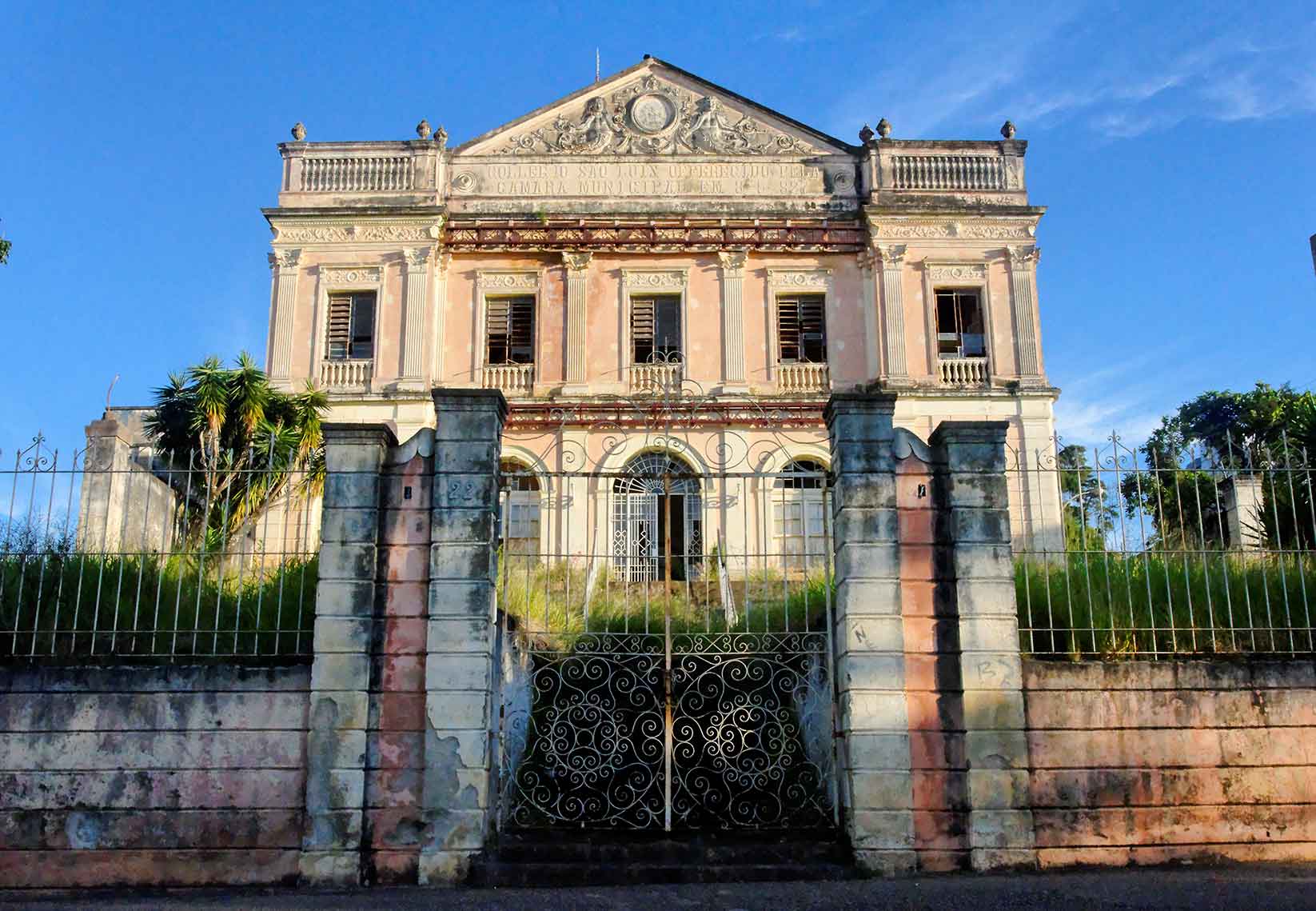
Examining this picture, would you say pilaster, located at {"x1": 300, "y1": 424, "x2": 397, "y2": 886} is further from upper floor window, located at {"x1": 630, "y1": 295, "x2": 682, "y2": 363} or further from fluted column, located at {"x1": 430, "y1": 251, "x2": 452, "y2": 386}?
upper floor window, located at {"x1": 630, "y1": 295, "x2": 682, "y2": 363}

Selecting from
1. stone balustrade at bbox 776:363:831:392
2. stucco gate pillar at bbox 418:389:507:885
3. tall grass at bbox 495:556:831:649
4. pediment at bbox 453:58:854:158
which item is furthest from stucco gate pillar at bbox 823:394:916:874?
pediment at bbox 453:58:854:158

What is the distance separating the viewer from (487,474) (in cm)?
822

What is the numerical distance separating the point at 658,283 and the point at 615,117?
333cm

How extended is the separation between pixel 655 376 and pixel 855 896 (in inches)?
543

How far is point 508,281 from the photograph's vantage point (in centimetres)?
2066

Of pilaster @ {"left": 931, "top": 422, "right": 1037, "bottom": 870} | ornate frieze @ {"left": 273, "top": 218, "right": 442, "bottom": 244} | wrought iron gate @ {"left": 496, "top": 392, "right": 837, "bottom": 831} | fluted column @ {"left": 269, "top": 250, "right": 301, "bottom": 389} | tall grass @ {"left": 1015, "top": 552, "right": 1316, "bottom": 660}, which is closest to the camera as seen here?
pilaster @ {"left": 931, "top": 422, "right": 1037, "bottom": 870}

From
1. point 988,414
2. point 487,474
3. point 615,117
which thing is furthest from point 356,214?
point 487,474

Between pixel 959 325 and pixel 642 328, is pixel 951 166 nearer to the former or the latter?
pixel 959 325

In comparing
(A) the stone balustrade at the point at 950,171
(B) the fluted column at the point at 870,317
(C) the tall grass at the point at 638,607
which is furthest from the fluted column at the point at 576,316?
(C) the tall grass at the point at 638,607

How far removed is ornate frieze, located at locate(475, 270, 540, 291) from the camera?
2066 centimetres

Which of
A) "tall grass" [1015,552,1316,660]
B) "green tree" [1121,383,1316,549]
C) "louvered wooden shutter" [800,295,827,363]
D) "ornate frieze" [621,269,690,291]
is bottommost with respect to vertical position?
"tall grass" [1015,552,1316,660]

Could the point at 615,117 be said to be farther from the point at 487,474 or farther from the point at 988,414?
the point at 487,474

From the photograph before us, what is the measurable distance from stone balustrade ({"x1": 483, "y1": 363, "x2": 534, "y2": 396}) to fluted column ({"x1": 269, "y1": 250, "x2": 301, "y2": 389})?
11.3 ft

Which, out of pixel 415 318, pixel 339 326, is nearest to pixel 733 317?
pixel 415 318
